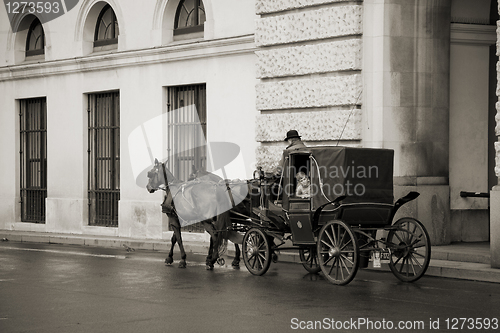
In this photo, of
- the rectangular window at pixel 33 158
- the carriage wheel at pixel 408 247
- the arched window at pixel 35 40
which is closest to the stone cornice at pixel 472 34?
the carriage wheel at pixel 408 247

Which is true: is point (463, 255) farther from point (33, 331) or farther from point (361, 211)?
point (33, 331)

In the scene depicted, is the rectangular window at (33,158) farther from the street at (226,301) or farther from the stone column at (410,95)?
the stone column at (410,95)

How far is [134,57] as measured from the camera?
19266mm

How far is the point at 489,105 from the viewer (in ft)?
51.5

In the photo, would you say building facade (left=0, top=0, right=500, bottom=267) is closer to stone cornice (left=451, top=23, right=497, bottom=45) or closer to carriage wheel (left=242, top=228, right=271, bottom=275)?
stone cornice (left=451, top=23, right=497, bottom=45)

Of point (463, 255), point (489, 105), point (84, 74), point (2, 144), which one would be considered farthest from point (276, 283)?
point (2, 144)

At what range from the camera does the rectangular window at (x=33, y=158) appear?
2220 centimetres

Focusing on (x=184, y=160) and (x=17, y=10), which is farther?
(x=17, y=10)

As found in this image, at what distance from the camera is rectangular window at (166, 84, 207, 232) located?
715 inches

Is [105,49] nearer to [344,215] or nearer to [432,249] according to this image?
[432,249]

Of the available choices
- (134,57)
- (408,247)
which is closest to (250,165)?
(134,57)

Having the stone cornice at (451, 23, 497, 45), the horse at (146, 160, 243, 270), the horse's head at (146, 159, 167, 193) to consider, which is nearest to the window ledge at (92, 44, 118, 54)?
the horse's head at (146, 159, 167, 193)

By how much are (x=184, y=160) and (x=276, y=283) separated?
297 inches

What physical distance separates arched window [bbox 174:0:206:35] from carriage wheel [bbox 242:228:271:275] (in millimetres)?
7350
